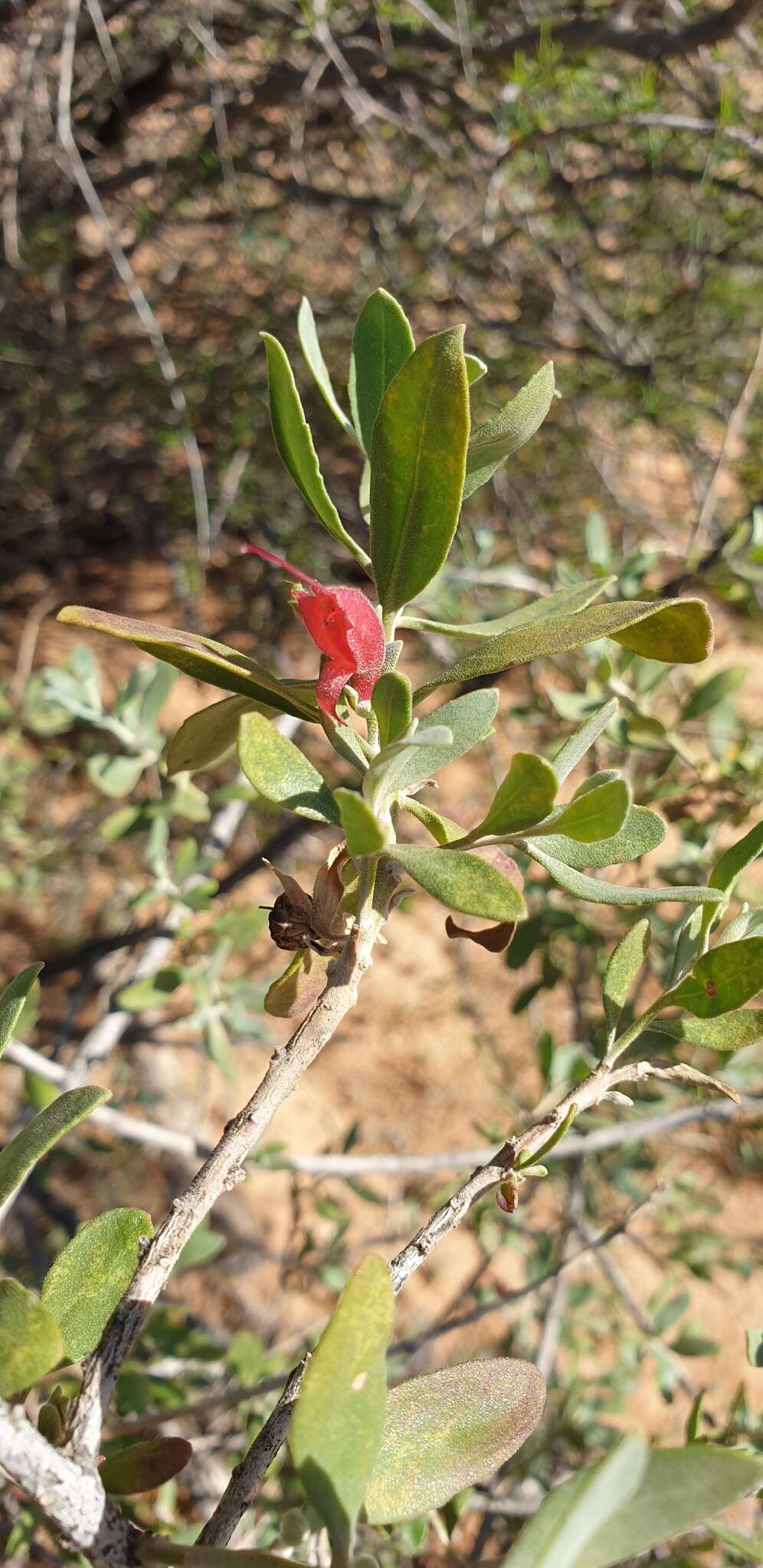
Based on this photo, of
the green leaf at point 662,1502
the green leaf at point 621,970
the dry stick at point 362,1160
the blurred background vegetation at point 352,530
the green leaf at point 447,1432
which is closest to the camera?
the green leaf at point 662,1502

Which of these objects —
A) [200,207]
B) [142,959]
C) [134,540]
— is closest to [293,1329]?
[142,959]

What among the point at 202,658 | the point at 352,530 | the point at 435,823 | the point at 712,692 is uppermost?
the point at 202,658

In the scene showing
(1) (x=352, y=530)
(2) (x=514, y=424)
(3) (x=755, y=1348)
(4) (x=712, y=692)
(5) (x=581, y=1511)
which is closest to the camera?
(5) (x=581, y=1511)

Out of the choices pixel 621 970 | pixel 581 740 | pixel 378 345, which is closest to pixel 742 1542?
pixel 621 970

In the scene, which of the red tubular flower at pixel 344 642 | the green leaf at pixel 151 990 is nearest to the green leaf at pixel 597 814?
the red tubular flower at pixel 344 642

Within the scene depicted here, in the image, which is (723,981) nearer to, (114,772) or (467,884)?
(467,884)

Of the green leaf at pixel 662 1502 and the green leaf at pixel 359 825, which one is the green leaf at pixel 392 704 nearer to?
the green leaf at pixel 359 825

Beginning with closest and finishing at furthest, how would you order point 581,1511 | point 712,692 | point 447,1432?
point 581,1511 → point 447,1432 → point 712,692

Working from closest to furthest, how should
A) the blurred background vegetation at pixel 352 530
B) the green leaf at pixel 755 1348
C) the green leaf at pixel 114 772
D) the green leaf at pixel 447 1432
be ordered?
the green leaf at pixel 447 1432 < the green leaf at pixel 755 1348 < the green leaf at pixel 114 772 < the blurred background vegetation at pixel 352 530
